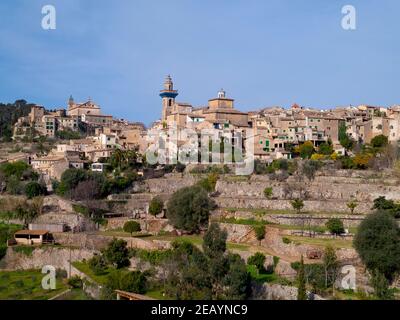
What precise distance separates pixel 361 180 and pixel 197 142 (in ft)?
43.2

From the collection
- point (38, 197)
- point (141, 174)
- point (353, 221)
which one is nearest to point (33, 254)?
point (38, 197)

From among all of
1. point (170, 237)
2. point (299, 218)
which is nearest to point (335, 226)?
point (299, 218)

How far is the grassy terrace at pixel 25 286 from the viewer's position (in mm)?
28409

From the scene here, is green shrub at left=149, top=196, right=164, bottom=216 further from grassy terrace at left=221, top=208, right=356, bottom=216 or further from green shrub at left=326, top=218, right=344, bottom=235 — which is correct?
green shrub at left=326, top=218, right=344, bottom=235

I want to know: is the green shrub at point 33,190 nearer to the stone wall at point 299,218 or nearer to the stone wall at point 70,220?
the stone wall at point 70,220

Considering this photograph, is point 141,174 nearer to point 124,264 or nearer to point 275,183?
point 275,183

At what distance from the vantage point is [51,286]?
3006cm

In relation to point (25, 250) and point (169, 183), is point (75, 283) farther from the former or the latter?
point (169, 183)

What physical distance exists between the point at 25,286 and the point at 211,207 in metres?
9.94

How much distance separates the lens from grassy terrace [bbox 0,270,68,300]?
28.4 meters

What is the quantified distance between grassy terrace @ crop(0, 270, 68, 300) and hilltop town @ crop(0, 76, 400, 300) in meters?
0.17

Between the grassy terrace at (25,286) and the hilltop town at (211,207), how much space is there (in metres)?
0.17

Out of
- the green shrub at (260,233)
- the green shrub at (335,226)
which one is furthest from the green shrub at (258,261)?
the green shrub at (335,226)

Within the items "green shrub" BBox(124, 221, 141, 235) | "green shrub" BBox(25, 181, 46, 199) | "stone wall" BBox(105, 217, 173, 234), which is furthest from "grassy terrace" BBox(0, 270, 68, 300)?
"green shrub" BBox(25, 181, 46, 199)
